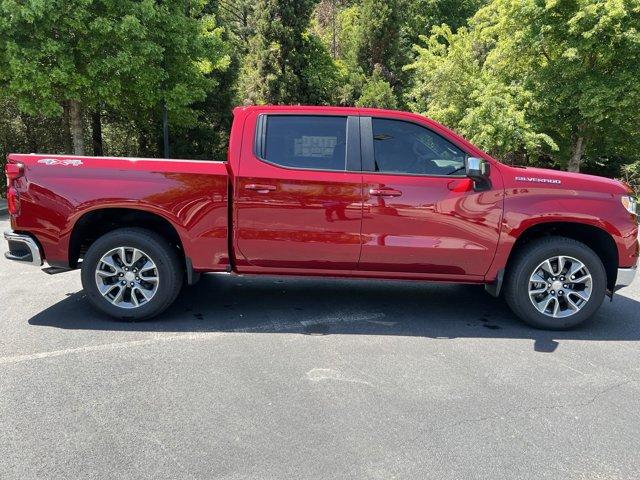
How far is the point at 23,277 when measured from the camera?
6.15 metres

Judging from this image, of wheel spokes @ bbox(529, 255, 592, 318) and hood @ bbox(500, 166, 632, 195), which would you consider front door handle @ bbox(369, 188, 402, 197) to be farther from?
wheel spokes @ bbox(529, 255, 592, 318)

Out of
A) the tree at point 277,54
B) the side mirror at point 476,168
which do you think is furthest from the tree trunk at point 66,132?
the side mirror at point 476,168

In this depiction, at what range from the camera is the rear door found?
4.47 metres

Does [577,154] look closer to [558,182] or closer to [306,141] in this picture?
[558,182]

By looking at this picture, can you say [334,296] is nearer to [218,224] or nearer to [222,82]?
[218,224]

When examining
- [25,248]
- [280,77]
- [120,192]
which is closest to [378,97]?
[280,77]

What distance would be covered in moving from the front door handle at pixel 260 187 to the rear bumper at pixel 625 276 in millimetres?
3269

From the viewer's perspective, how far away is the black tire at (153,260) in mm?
4539

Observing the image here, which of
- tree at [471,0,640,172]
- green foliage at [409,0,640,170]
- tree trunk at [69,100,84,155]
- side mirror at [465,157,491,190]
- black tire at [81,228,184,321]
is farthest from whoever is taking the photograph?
tree trunk at [69,100,84,155]

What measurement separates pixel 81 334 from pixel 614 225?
4.84 m

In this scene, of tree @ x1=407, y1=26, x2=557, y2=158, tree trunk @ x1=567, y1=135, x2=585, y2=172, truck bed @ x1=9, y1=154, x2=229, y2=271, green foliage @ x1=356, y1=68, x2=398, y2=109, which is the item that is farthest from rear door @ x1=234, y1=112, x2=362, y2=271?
green foliage @ x1=356, y1=68, x2=398, y2=109

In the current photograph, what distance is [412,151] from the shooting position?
4.59 meters

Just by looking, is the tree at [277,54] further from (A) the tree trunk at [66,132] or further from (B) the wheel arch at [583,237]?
(B) the wheel arch at [583,237]

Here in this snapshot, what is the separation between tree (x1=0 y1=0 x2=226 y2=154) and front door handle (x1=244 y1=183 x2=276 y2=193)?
1062 cm
